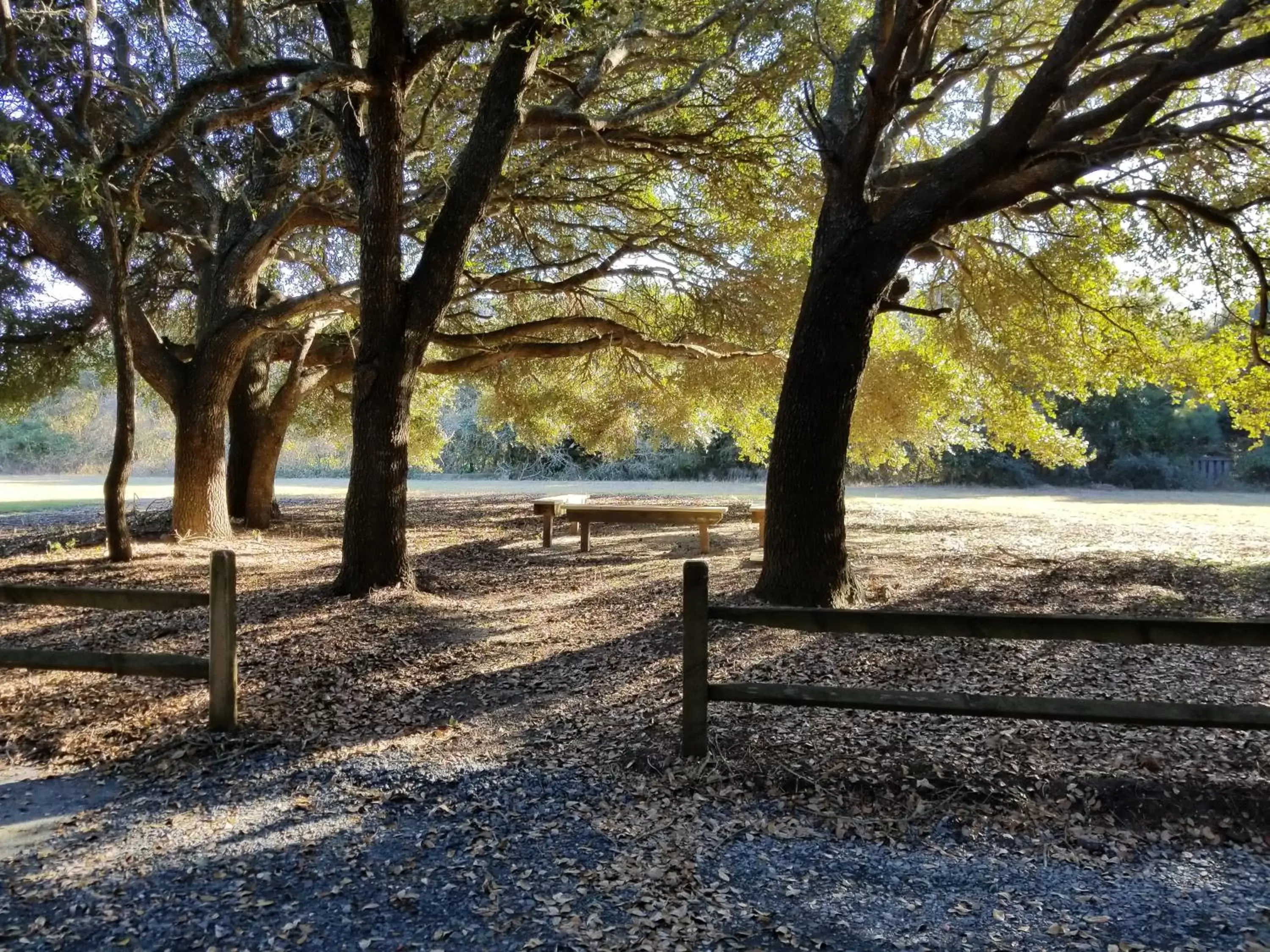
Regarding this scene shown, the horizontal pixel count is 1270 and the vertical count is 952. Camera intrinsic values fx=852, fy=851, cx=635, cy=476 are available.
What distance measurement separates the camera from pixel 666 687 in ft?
19.6

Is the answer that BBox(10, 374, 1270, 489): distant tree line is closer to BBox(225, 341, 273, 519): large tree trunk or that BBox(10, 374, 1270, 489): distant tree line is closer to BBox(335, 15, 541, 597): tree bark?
BBox(225, 341, 273, 519): large tree trunk

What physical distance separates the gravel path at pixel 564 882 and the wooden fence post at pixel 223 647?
71cm

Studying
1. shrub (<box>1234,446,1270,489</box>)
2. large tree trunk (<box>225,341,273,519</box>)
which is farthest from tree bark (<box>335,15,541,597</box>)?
shrub (<box>1234,446,1270,489</box>)

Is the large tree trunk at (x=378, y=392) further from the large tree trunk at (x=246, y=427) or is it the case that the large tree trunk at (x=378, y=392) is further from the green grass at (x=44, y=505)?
the green grass at (x=44, y=505)

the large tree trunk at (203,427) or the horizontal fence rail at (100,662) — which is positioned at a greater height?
the large tree trunk at (203,427)

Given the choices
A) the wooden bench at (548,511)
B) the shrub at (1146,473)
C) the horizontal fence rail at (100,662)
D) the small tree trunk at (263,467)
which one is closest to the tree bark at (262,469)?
the small tree trunk at (263,467)

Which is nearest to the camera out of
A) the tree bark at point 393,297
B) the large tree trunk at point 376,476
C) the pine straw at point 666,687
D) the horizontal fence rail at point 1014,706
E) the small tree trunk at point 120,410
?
the horizontal fence rail at point 1014,706

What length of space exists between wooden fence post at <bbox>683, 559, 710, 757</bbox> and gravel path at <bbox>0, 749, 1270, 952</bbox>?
0.43m

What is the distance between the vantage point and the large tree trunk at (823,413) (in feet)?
24.8

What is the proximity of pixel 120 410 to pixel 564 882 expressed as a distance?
8833mm

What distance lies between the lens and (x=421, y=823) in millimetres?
4051

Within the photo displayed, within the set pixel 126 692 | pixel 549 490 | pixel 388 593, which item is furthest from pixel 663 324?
pixel 549 490

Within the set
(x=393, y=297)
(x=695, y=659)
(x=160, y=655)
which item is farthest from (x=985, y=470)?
(x=160, y=655)

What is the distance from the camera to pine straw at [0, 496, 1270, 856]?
4.37 metres
